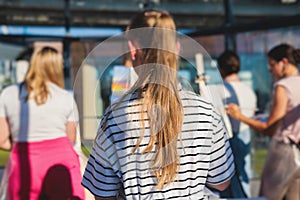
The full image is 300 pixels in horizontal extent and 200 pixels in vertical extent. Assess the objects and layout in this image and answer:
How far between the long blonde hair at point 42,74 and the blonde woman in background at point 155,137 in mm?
1542

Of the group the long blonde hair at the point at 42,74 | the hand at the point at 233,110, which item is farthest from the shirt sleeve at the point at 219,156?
the hand at the point at 233,110

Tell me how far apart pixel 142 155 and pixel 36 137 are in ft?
5.40

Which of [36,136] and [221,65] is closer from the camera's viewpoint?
[36,136]

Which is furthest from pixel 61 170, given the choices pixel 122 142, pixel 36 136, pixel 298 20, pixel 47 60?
pixel 298 20

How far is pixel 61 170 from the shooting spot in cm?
320

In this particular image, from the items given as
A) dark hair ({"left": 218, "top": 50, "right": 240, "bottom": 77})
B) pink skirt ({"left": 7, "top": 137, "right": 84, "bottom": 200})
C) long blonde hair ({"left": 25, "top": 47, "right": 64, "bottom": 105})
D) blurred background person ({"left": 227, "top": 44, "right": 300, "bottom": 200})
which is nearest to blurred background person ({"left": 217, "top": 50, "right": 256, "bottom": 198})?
dark hair ({"left": 218, "top": 50, "right": 240, "bottom": 77})

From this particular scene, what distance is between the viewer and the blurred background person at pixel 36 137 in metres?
3.21

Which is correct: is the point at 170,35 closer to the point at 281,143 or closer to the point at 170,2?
the point at 281,143

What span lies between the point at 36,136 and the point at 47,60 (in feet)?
1.41

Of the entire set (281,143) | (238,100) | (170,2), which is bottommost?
(281,143)

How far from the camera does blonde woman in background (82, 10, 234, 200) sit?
1.70m

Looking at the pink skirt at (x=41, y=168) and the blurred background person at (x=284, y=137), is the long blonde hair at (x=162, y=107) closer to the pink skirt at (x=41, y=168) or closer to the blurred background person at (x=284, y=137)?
the pink skirt at (x=41, y=168)

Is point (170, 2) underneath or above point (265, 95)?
above

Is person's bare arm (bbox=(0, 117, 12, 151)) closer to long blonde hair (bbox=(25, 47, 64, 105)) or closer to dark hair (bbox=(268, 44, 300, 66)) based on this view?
long blonde hair (bbox=(25, 47, 64, 105))
